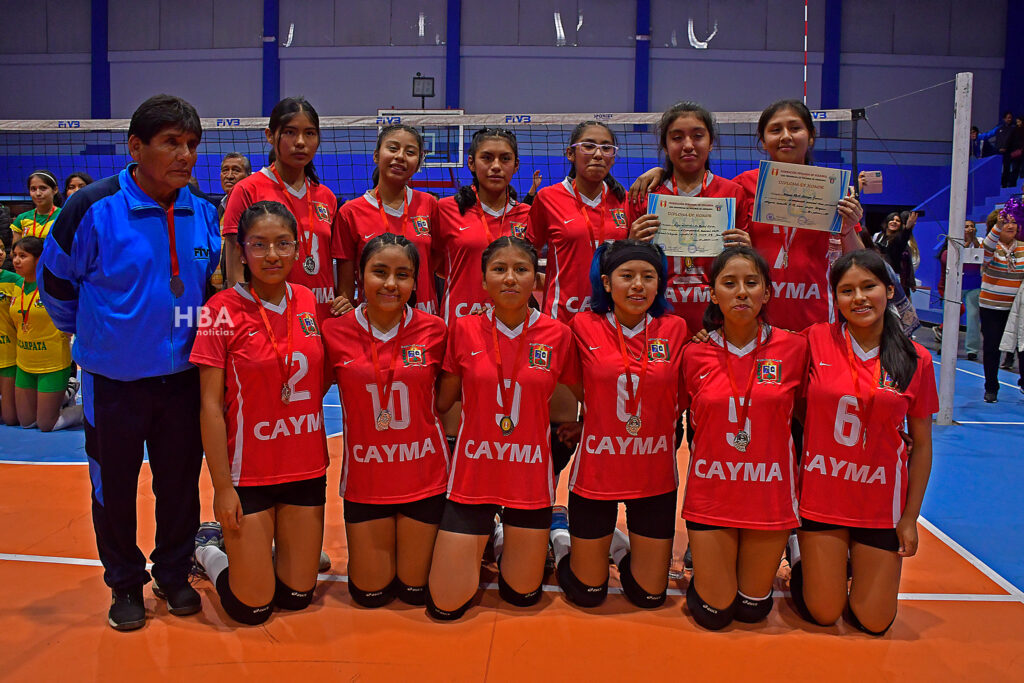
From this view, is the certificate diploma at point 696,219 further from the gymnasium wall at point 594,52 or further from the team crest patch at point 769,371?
the gymnasium wall at point 594,52

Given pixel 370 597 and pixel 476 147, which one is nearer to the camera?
pixel 370 597

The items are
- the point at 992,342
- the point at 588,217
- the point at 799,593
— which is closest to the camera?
the point at 799,593

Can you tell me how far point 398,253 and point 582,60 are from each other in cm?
1706

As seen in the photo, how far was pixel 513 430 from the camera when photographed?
3.38 meters

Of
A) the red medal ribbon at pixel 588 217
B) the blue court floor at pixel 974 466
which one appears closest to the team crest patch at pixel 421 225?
the red medal ribbon at pixel 588 217

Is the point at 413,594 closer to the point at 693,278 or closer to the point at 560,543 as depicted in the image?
the point at 560,543

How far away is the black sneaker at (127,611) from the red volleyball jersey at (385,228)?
5.91 feet

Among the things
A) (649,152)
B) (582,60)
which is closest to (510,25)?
(582,60)

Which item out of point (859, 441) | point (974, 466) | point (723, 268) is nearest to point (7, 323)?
point (723, 268)

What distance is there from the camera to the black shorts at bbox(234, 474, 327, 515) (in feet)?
10.7

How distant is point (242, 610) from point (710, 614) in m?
2.05

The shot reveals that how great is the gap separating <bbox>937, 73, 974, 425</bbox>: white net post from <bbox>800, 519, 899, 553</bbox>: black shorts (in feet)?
14.3

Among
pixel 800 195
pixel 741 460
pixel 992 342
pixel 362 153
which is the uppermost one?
pixel 362 153

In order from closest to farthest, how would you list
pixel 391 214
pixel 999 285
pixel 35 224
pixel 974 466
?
pixel 391 214, pixel 974 466, pixel 35 224, pixel 999 285
